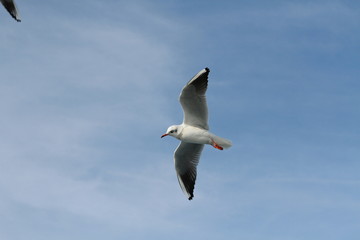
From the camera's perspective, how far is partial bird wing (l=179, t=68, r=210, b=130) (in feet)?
69.1

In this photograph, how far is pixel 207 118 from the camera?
21906mm

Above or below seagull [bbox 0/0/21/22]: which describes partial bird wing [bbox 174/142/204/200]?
below

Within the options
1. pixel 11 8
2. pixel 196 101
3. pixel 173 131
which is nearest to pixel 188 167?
pixel 173 131

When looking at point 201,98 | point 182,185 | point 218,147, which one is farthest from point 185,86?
point 182,185

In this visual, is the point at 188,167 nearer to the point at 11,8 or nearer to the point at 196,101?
the point at 196,101

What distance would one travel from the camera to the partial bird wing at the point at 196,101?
829 inches

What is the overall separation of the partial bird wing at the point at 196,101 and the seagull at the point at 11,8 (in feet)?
29.0

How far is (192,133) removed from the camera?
2178cm

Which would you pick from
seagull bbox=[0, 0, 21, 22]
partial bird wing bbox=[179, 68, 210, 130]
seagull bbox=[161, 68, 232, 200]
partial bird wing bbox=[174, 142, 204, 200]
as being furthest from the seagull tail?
seagull bbox=[0, 0, 21, 22]

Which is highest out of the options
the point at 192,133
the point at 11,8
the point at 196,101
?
the point at 11,8

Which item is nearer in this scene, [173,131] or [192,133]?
[192,133]

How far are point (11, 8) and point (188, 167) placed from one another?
10399 mm

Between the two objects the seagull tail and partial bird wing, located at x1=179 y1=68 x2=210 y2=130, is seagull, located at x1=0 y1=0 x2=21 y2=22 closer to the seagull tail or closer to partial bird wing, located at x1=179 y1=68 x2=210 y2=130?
partial bird wing, located at x1=179 y1=68 x2=210 y2=130

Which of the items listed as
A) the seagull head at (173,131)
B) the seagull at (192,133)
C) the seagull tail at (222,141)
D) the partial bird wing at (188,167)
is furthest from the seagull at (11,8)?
the seagull tail at (222,141)
